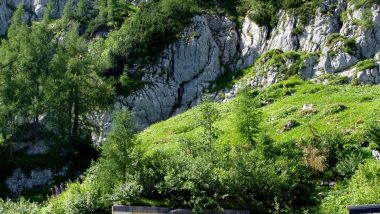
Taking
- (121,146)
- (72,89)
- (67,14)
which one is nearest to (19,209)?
(121,146)

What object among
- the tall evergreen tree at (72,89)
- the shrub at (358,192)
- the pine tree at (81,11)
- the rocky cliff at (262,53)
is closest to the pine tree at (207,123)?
the shrub at (358,192)

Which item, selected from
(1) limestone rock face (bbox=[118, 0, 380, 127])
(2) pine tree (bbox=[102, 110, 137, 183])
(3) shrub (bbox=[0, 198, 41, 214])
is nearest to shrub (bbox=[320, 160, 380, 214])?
(2) pine tree (bbox=[102, 110, 137, 183])

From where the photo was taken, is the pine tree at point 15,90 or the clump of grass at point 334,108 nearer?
the clump of grass at point 334,108

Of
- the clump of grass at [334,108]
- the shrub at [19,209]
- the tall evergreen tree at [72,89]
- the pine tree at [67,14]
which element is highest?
the pine tree at [67,14]

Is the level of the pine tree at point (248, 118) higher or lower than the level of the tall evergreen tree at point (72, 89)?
lower

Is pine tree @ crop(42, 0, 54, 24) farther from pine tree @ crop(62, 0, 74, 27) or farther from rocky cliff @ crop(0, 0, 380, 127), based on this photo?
rocky cliff @ crop(0, 0, 380, 127)

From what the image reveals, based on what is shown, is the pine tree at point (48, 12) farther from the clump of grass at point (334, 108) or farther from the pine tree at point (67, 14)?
the clump of grass at point (334, 108)

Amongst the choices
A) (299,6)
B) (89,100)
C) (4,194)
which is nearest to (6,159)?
(4,194)

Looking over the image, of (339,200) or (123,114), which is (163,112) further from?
(339,200)

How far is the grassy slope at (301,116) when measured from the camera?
43.7 meters

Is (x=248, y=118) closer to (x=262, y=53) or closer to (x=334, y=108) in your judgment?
(x=334, y=108)

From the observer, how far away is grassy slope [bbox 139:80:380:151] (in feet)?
143

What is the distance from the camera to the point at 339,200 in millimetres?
32094

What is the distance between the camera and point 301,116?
4788cm
